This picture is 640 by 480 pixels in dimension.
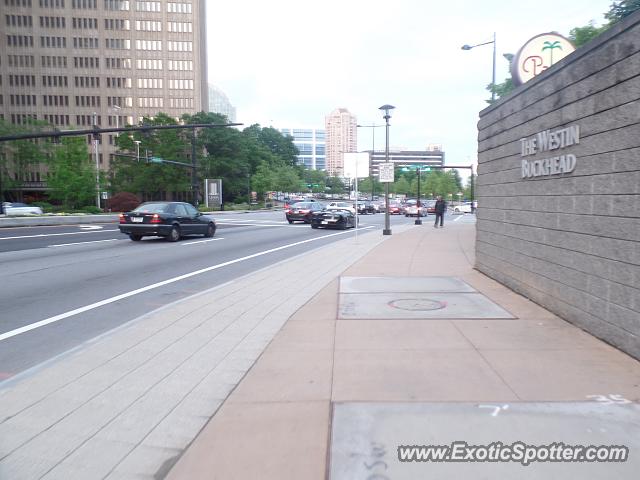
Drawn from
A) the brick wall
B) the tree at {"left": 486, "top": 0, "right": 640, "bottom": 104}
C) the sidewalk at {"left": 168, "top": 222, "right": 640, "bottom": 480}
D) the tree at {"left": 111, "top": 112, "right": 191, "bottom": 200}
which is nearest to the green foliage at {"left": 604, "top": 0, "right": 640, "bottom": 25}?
the tree at {"left": 486, "top": 0, "right": 640, "bottom": 104}

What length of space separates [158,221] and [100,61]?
110 m

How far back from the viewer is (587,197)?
20.2ft

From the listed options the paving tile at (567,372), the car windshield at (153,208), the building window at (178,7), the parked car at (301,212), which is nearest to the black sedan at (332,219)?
the parked car at (301,212)

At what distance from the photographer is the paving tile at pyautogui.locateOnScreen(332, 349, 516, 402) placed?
418 centimetres

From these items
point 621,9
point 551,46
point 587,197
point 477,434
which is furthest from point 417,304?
point 621,9

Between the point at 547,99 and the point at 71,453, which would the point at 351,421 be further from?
the point at 547,99

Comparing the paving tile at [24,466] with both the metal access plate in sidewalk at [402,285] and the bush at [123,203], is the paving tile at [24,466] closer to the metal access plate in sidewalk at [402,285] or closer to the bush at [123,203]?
the metal access plate in sidewalk at [402,285]

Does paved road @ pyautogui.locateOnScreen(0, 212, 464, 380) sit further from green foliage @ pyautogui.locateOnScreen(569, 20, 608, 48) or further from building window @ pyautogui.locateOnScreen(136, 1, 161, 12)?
building window @ pyautogui.locateOnScreen(136, 1, 161, 12)

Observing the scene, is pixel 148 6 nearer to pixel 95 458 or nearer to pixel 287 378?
pixel 287 378

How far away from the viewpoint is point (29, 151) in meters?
76.9

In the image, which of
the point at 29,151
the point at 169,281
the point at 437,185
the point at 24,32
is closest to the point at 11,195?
the point at 29,151

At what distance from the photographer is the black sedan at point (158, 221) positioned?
19641mm

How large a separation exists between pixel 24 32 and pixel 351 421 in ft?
426

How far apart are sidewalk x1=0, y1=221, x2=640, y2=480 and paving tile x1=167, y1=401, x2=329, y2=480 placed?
0.01 meters
